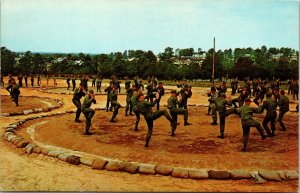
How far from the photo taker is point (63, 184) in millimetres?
9555

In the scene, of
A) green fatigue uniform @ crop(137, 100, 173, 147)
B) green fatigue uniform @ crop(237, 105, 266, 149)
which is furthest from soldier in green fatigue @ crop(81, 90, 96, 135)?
green fatigue uniform @ crop(237, 105, 266, 149)

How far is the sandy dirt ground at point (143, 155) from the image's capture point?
9508 millimetres

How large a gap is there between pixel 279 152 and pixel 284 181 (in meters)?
3.03

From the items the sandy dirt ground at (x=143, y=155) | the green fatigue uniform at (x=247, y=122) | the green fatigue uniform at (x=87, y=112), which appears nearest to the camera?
the sandy dirt ground at (x=143, y=155)

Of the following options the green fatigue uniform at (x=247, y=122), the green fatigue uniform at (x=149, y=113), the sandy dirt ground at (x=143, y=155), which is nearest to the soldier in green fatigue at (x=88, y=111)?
the sandy dirt ground at (x=143, y=155)

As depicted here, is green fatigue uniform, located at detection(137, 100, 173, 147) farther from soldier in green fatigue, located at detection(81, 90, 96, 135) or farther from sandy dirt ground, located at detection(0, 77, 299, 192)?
soldier in green fatigue, located at detection(81, 90, 96, 135)

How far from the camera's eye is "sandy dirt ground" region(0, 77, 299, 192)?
951 centimetres

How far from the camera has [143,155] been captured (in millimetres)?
12188

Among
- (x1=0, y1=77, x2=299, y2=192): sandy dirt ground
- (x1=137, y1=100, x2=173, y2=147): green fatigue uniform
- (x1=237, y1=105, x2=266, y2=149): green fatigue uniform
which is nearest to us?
(x1=0, y1=77, x2=299, y2=192): sandy dirt ground

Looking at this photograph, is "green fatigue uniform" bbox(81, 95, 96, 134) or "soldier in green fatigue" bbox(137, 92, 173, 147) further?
"green fatigue uniform" bbox(81, 95, 96, 134)

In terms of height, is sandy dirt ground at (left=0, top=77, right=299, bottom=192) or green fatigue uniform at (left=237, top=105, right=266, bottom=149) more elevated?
green fatigue uniform at (left=237, top=105, right=266, bottom=149)

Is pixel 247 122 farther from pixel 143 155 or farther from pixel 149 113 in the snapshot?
pixel 143 155

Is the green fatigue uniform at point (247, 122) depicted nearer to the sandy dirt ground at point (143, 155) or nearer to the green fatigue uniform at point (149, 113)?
the sandy dirt ground at point (143, 155)

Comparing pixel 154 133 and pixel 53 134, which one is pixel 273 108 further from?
pixel 53 134
